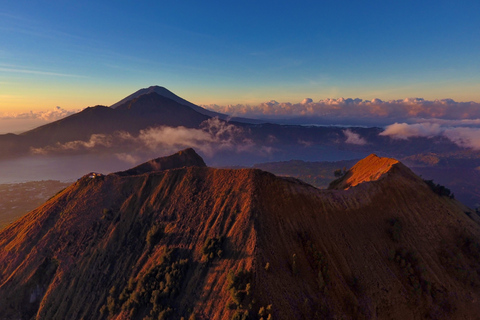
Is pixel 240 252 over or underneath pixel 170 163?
underneath

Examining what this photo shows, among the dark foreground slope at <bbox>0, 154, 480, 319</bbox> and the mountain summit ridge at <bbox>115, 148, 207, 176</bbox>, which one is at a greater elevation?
the mountain summit ridge at <bbox>115, 148, 207, 176</bbox>

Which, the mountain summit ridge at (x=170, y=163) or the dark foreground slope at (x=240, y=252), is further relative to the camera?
the mountain summit ridge at (x=170, y=163)

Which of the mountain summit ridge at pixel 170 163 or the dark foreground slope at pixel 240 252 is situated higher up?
the mountain summit ridge at pixel 170 163

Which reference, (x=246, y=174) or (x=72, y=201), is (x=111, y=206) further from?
(x=246, y=174)

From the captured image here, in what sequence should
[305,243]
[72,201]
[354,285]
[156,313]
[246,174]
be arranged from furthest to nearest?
[72,201], [246,174], [305,243], [354,285], [156,313]

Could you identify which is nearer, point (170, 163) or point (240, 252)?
point (240, 252)

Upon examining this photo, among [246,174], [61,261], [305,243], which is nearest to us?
[305,243]

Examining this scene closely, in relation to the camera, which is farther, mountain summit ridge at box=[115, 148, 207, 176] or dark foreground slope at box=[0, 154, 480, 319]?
mountain summit ridge at box=[115, 148, 207, 176]

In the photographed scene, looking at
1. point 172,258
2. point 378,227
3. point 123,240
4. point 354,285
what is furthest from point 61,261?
point 378,227
